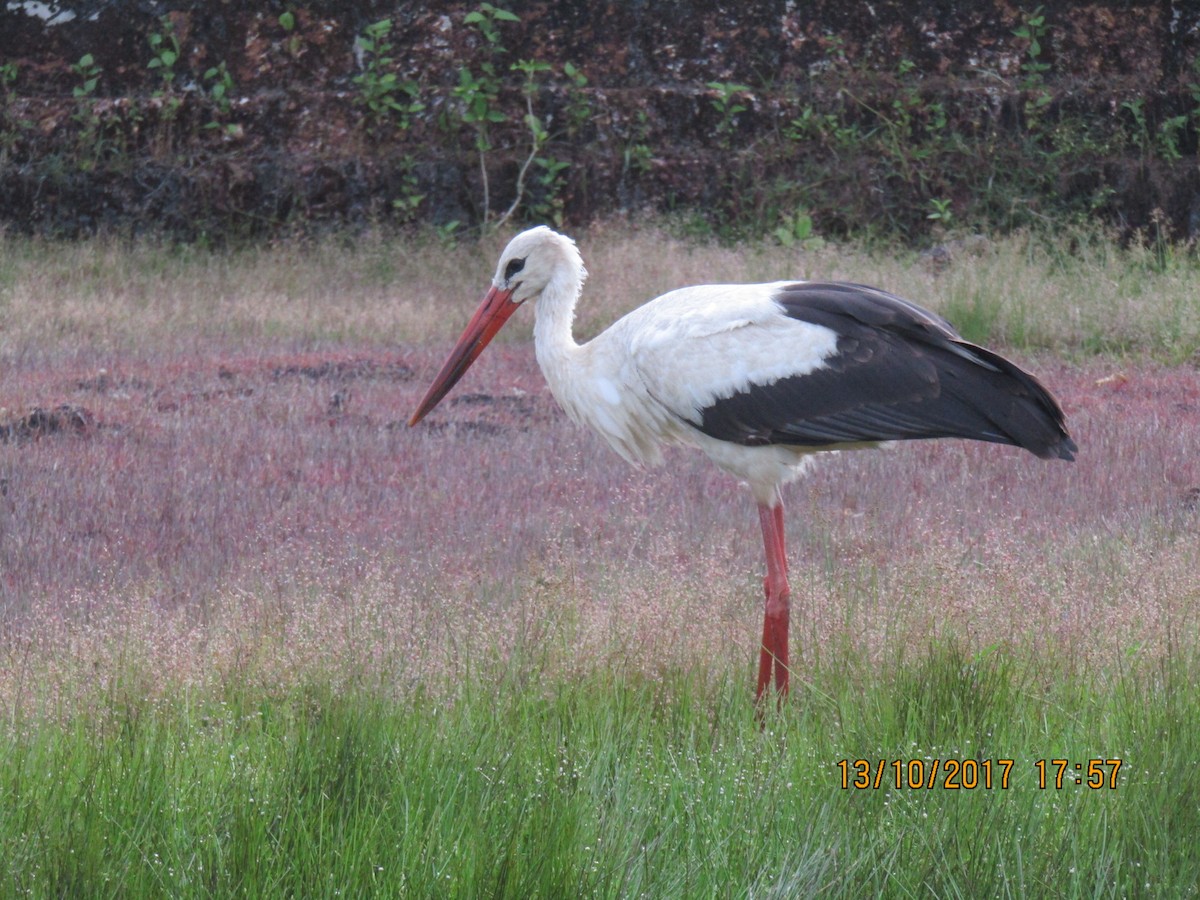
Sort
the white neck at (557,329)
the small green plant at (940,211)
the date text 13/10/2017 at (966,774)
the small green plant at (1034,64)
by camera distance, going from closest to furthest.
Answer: the date text 13/10/2017 at (966,774) → the white neck at (557,329) → the small green plant at (940,211) → the small green plant at (1034,64)

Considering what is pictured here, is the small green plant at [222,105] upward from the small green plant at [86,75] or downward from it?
downward

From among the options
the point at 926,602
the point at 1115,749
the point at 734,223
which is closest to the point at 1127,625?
the point at 926,602

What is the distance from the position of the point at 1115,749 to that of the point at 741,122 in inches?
471

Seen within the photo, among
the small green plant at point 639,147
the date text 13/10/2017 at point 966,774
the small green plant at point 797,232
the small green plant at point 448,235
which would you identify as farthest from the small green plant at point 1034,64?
the date text 13/10/2017 at point 966,774

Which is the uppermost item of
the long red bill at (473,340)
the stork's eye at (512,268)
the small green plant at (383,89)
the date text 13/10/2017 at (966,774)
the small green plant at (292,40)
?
the small green plant at (292,40)

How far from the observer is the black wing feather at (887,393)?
4191 millimetres

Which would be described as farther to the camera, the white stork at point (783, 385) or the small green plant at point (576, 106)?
the small green plant at point (576, 106)

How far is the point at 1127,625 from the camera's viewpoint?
3967mm

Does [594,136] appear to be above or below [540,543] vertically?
above

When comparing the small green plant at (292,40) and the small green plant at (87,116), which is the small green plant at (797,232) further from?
the small green plant at (87,116)

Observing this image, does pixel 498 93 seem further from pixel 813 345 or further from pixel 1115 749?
pixel 1115 749

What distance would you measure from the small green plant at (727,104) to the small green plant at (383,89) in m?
2.95

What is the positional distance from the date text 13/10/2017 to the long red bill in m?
2.54

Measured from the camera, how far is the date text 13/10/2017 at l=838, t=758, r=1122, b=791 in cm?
289
